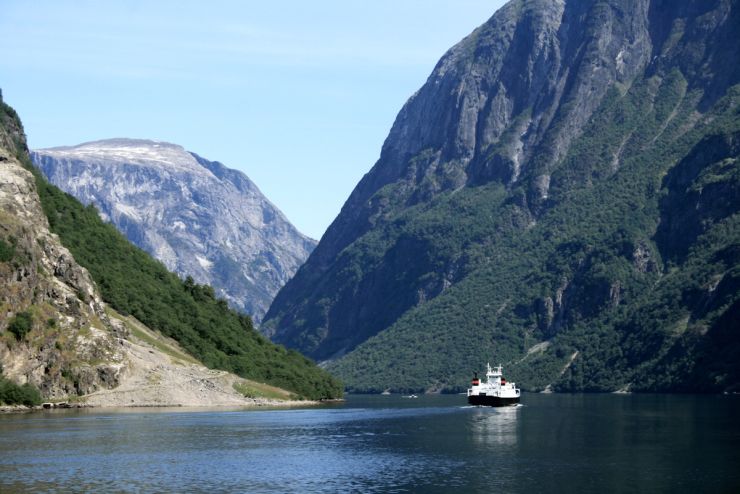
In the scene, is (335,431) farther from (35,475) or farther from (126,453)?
(35,475)

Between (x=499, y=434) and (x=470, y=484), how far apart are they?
6695cm

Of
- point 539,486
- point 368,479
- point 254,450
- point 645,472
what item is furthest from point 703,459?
point 254,450

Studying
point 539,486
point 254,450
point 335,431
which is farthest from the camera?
point 335,431

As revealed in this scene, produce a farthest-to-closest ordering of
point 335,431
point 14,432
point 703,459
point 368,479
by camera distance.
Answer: point 335,431, point 14,432, point 703,459, point 368,479

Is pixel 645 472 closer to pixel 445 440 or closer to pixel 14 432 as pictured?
pixel 445 440

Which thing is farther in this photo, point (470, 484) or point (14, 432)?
point (14, 432)

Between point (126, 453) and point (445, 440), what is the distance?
53566mm

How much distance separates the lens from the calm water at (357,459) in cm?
11794

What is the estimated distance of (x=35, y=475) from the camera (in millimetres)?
120250

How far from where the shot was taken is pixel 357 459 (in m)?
146

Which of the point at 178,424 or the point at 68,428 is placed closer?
the point at 68,428

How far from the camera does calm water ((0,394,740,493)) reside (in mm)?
117938

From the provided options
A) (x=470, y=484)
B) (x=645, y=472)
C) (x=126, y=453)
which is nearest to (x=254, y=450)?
(x=126, y=453)

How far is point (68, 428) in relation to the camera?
177375 mm
